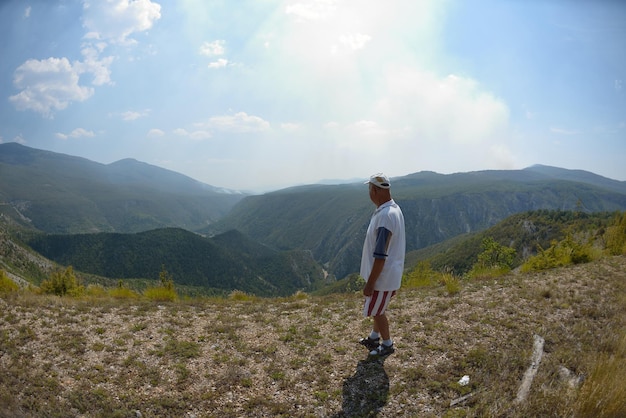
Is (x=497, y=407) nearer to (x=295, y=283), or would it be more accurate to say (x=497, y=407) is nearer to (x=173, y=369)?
(x=173, y=369)

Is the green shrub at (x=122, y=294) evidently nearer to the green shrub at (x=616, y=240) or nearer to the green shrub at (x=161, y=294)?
the green shrub at (x=161, y=294)

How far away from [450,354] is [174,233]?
175 meters

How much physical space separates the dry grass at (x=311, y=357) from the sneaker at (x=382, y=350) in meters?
0.17

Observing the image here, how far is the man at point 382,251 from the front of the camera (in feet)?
16.2

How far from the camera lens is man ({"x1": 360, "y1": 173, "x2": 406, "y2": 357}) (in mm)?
4926

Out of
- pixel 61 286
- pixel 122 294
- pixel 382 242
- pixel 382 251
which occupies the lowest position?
pixel 122 294

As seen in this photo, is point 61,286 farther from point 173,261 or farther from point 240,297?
Result: point 173,261

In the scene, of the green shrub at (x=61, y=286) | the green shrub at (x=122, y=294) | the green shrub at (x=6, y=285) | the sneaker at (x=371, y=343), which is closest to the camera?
the sneaker at (x=371, y=343)

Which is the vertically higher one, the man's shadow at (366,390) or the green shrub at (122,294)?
the man's shadow at (366,390)

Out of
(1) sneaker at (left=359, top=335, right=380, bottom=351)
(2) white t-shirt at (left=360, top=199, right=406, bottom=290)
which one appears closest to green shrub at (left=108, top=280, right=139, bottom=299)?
(1) sneaker at (left=359, top=335, right=380, bottom=351)

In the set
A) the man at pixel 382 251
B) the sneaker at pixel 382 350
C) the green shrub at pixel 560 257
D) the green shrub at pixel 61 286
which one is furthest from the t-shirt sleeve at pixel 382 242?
the green shrub at pixel 61 286

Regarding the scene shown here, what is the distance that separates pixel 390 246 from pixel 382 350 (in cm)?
189

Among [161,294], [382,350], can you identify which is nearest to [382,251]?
[382,350]

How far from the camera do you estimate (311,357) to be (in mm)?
5691
